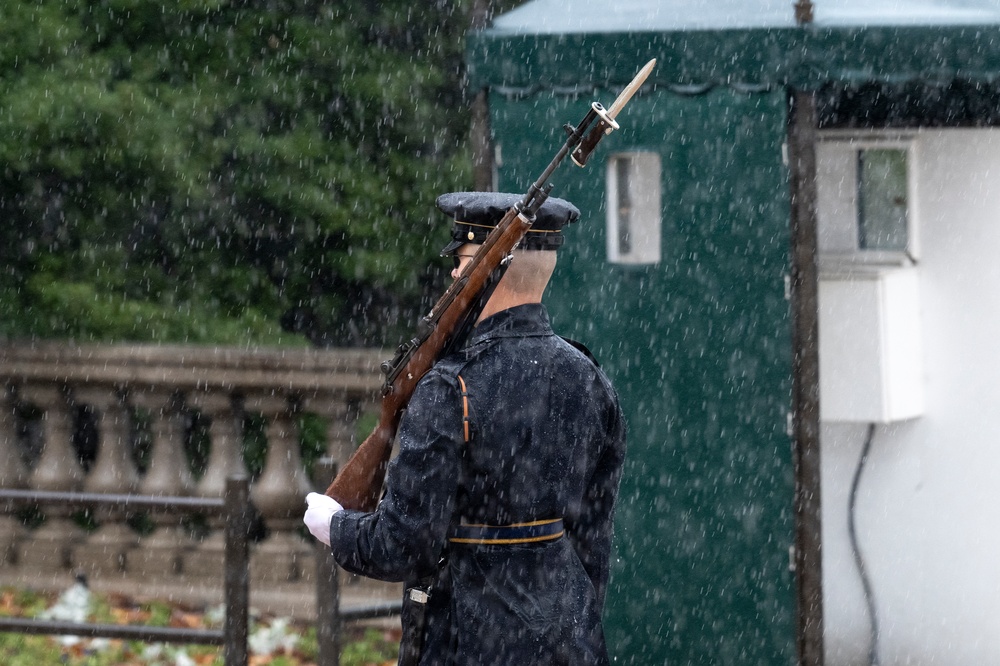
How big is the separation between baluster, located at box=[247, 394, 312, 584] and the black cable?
2473mm

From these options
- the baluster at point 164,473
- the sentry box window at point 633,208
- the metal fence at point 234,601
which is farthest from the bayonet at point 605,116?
the baluster at point 164,473

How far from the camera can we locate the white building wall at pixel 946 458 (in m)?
6.46

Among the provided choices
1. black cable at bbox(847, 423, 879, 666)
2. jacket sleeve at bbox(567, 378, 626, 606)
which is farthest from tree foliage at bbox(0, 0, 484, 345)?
jacket sleeve at bbox(567, 378, 626, 606)

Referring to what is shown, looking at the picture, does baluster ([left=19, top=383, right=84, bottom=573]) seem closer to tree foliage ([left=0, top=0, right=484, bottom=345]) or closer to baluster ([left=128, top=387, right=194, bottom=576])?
baluster ([left=128, top=387, right=194, bottom=576])

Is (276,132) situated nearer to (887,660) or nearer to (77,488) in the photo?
(77,488)

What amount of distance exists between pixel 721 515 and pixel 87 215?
4.38 meters

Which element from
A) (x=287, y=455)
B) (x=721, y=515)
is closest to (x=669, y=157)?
(x=721, y=515)

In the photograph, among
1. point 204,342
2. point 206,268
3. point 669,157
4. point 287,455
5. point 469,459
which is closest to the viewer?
point 469,459

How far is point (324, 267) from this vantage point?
940 centimetres

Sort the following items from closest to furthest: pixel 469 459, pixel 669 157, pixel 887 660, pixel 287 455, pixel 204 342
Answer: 1. pixel 469 459
2. pixel 669 157
3. pixel 887 660
4. pixel 287 455
5. pixel 204 342

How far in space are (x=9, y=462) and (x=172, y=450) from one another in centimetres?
86

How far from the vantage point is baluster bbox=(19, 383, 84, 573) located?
751 cm

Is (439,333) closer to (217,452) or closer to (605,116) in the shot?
(605,116)

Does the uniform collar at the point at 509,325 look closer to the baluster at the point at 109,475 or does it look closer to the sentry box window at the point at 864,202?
the sentry box window at the point at 864,202
